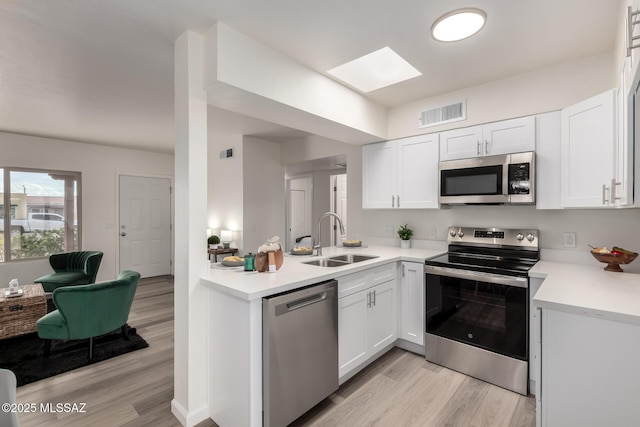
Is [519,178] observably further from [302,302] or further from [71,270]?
[71,270]

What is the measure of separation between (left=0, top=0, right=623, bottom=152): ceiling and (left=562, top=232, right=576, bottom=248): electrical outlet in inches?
56.2

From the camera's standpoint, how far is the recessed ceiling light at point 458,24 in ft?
6.04

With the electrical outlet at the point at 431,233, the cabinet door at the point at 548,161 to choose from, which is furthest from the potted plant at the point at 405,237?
the cabinet door at the point at 548,161

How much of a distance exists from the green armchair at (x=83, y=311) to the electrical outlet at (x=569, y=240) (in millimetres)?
3927

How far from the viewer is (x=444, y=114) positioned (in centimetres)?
308

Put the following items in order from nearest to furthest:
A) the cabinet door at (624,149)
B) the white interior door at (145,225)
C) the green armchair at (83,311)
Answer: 1. the cabinet door at (624,149)
2. the green armchair at (83,311)
3. the white interior door at (145,225)

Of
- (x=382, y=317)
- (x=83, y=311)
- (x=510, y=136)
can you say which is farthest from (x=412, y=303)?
(x=83, y=311)

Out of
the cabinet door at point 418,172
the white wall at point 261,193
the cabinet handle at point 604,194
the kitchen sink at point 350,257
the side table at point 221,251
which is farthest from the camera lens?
the white wall at point 261,193

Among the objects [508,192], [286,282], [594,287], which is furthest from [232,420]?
[508,192]

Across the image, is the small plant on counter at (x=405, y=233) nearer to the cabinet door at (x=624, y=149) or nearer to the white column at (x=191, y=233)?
the cabinet door at (x=624, y=149)

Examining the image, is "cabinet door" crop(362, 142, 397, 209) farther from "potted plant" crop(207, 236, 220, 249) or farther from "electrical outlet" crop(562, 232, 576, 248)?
"potted plant" crop(207, 236, 220, 249)

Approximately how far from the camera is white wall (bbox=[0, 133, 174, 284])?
4.68 meters

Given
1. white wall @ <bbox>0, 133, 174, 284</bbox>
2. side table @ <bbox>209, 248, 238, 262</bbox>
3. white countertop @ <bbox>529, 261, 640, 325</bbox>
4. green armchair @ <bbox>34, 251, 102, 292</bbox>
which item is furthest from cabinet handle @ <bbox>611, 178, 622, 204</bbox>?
white wall @ <bbox>0, 133, 174, 284</bbox>

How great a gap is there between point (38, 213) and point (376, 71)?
5698 millimetres
